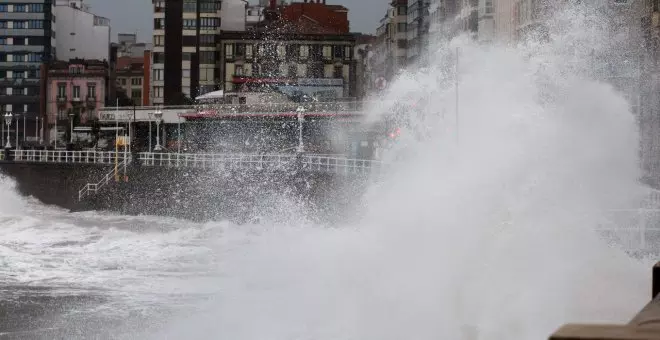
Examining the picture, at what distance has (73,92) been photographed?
345ft

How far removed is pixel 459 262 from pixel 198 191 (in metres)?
34.2

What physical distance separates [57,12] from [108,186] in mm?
63549

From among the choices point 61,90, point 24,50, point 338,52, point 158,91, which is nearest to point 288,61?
point 338,52

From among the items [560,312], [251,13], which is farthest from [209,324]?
[251,13]

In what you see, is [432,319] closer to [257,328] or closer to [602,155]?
[257,328]

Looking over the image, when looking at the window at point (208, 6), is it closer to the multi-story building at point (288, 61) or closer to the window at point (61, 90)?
the multi-story building at point (288, 61)

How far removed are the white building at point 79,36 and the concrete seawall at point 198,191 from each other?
185 ft

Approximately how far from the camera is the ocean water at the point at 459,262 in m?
15.7

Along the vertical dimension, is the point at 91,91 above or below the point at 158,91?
above

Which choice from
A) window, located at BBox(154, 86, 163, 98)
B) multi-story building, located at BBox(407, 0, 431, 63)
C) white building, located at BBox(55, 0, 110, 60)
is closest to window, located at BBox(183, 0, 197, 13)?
window, located at BBox(154, 86, 163, 98)

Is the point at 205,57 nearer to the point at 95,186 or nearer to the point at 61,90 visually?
the point at 61,90

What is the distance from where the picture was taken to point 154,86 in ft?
323

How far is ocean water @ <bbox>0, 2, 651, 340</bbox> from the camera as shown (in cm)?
1569

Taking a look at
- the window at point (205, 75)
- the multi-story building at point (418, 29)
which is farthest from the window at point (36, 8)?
the multi-story building at point (418, 29)
